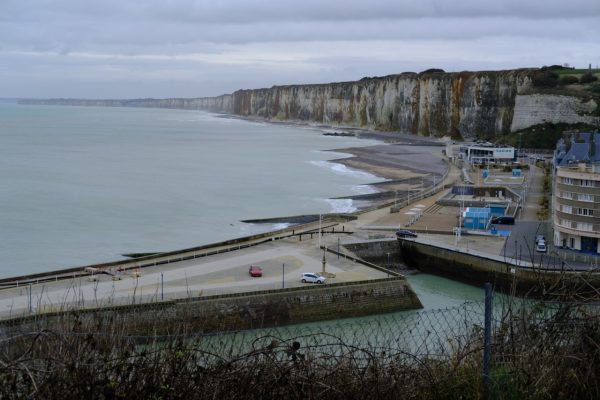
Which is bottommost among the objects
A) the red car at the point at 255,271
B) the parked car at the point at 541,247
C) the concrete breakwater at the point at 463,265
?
the concrete breakwater at the point at 463,265

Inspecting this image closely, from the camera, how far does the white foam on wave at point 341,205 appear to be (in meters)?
33.9

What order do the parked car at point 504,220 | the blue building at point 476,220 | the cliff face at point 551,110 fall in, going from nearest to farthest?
the blue building at point 476,220 < the parked car at point 504,220 < the cliff face at point 551,110

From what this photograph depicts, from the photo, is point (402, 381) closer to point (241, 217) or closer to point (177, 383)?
point (177, 383)

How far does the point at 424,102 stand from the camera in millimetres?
88812

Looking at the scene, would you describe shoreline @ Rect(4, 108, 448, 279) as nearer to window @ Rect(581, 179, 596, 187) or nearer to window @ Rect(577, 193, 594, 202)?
window @ Rect(577, 193, 594, 202)

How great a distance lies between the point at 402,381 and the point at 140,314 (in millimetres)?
10639

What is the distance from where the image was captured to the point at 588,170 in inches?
882

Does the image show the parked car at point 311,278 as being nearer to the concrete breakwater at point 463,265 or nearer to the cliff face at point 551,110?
the concrete breakwater at point 463,265

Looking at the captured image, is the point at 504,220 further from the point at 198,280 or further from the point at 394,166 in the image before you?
the point at 394,166

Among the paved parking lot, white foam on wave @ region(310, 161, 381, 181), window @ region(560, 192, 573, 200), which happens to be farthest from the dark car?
white foam on wave @ region(310, 161, 381, 181)

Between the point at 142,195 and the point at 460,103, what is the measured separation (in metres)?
49.8

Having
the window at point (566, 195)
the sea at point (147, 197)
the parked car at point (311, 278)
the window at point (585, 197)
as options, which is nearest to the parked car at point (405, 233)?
the sea at point (147, 197)

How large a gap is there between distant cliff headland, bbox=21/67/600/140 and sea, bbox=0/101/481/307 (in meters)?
16.7

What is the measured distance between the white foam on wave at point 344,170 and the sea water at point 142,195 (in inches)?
3.1
